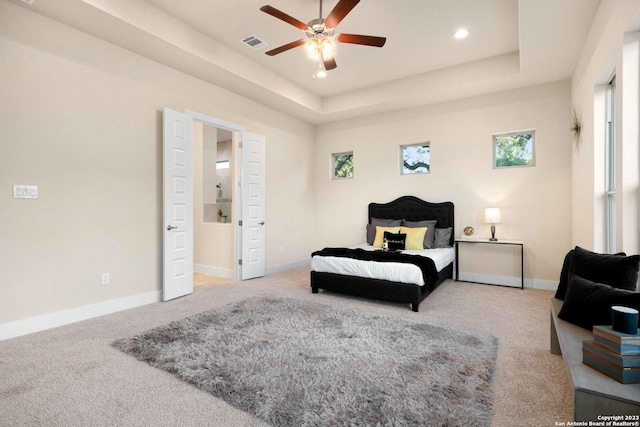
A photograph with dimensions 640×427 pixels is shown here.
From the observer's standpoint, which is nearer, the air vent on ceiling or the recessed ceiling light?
the recessed ceiling light

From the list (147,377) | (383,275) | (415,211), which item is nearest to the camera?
(147,377)

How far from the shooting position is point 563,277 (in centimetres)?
246

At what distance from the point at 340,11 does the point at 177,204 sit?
9.81 ft

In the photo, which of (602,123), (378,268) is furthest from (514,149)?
(378,268)

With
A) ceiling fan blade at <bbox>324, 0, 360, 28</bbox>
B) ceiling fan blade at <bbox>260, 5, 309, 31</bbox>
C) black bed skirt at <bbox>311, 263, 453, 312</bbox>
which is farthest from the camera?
black bed skirt at <bbox>311, 263, 453, 312</bbox>

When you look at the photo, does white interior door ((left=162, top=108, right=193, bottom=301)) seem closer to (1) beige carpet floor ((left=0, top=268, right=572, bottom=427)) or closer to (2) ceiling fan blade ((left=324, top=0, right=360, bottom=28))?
(1) beige carpet floor ((left=0, top=268, right=572, bottom=427))

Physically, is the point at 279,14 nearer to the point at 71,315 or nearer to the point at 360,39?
the point at 360,39

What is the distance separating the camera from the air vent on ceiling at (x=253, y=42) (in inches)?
156

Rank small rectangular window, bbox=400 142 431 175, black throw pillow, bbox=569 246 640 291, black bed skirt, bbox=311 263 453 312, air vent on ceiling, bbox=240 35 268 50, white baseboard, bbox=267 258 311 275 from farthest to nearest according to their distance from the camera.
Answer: white baseboard, bbox=267 258 311 275 < small rectangular window, bbox=400 142 431 175 < air vent on ceiling, bbox=240 35 268 50 < black bed skirt, bbox=311 263 453 312 < black throw pillow, bbox=569 246 640 291

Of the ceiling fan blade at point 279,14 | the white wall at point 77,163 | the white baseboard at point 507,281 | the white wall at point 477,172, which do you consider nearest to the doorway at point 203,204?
the white wall at point 77,163

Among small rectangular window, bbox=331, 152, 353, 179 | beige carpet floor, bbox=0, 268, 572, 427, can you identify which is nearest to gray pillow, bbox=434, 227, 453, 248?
beige carpet floor, bbox=0, 268, 572, 427

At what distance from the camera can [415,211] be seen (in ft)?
18.2

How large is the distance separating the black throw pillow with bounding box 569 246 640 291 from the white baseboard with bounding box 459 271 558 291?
2795 mm

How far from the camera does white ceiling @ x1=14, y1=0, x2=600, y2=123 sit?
10.3 ft
